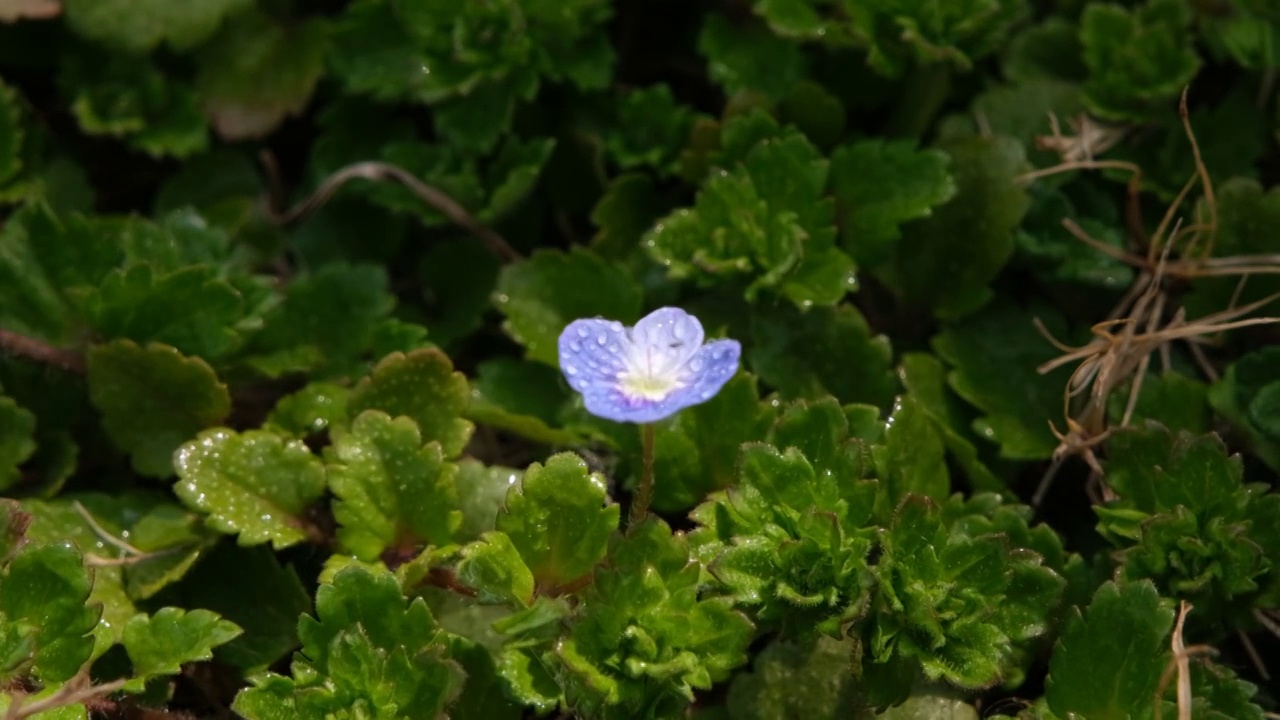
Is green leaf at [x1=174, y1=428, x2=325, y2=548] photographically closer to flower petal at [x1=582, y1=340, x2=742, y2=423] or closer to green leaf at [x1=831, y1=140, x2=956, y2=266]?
flower petal at [x1=582, y1=340, x2=742, y2=423]

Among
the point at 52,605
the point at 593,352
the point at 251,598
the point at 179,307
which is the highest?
the point at 593,352

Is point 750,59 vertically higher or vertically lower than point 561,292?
higher

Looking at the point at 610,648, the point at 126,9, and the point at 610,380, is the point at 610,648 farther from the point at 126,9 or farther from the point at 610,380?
the point at 126,9

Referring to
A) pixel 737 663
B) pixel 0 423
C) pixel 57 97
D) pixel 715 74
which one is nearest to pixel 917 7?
pixel 715 74

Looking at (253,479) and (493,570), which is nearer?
(493,570)

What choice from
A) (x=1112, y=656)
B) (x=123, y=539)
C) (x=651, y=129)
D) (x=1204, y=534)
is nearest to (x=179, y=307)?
(x=123, y=539)

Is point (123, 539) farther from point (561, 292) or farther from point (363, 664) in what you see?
point (561, 292)

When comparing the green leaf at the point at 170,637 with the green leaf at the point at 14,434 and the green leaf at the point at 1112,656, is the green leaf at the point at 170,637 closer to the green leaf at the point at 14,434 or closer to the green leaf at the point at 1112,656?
the green leaf at the point at 14,434
